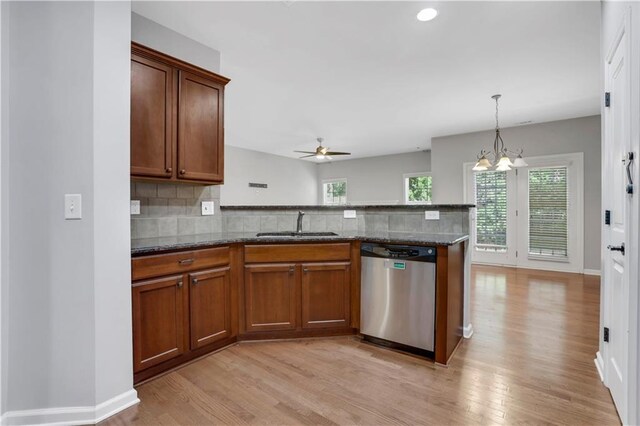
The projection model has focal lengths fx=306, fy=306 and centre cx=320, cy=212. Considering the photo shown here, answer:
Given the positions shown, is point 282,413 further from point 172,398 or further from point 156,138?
point 156,138

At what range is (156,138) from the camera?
89.4 inches

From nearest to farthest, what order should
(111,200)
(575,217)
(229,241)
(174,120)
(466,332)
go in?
(111,200), (174,120), (229,241), (466,332), (575,217)

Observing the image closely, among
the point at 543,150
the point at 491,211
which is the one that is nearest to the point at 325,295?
the point at 491,211

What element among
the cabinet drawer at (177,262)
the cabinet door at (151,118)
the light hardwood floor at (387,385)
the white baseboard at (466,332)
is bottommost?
the light hardwood floor at (387,385)

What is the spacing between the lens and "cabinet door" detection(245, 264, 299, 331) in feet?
8.52

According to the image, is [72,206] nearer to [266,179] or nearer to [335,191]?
[266,179]

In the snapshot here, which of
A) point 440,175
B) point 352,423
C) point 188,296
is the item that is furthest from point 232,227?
point 440,175

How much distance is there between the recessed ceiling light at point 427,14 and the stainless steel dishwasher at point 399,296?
1872mm

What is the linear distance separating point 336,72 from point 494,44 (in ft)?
5.32

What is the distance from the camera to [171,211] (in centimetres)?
266

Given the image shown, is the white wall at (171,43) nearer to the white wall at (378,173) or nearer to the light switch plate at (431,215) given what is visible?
the light switch plate at (431,215)

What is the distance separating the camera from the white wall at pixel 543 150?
5223mm

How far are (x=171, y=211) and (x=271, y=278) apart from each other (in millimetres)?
1049

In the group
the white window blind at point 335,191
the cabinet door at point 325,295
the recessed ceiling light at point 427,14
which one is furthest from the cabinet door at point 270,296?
the white window blind at point 335,191
